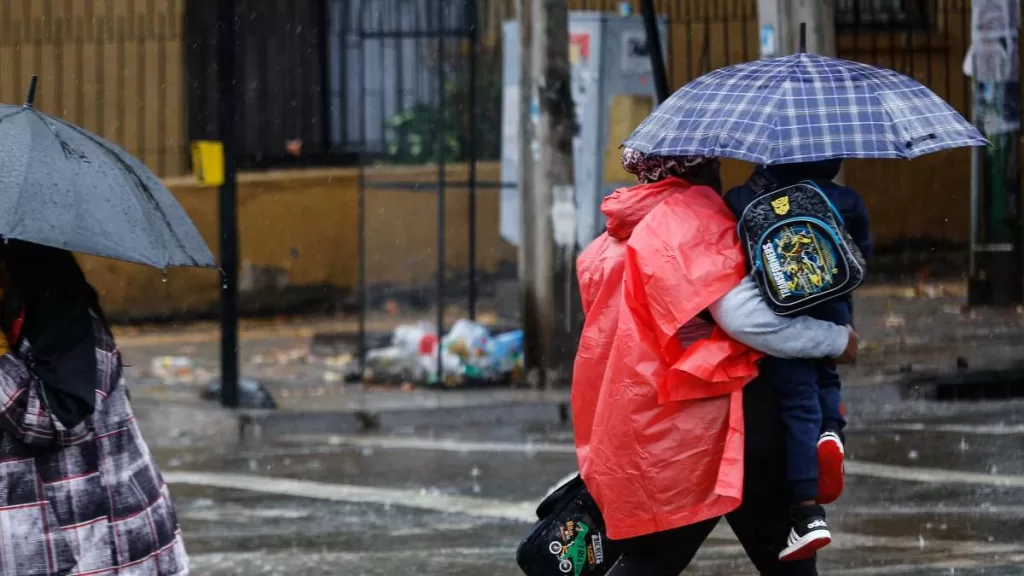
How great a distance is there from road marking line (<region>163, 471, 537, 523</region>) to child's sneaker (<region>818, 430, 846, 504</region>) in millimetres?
3711

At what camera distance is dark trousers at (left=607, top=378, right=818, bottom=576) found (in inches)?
161

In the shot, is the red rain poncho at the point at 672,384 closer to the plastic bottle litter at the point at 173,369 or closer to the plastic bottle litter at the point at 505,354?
the plastic bottle litter at the point at 505,354

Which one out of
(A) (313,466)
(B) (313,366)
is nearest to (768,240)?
(A) (313,466)

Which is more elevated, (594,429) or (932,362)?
(594,429)

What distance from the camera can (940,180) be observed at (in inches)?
665

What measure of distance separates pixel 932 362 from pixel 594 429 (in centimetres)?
846

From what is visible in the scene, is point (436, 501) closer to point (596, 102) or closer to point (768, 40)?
point (768, 40)

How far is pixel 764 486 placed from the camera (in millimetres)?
4133

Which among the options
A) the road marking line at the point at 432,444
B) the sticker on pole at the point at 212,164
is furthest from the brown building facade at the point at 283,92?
the road marking line at the point at 432,444

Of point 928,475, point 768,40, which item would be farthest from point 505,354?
point 928,475

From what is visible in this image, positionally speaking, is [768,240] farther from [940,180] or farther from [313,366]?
[940,180]

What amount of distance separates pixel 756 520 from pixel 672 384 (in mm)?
467

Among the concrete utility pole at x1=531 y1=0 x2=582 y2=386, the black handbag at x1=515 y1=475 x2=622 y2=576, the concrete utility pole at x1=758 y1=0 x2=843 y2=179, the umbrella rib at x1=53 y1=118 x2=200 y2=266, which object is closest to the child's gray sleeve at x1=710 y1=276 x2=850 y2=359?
the black handbag at x1=515 y1=475 x2=622 y2=576

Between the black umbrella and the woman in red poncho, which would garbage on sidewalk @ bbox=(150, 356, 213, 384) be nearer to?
the black umbrella
